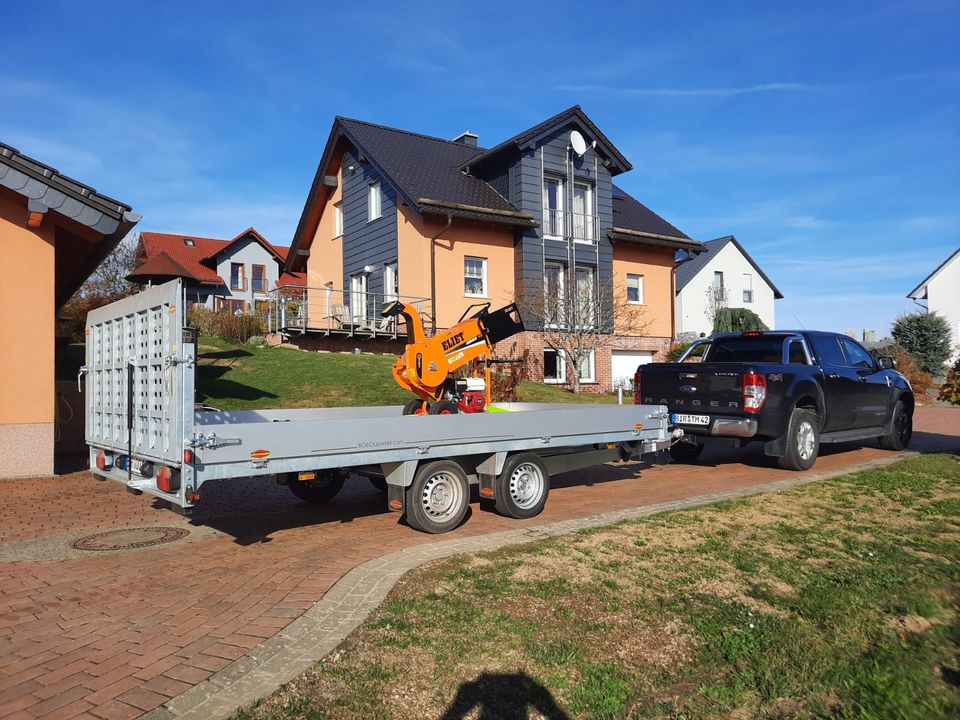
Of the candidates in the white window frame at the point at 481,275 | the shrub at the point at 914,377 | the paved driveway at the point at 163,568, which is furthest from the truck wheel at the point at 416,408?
the shrub at the point at 914,377

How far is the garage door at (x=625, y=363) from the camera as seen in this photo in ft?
86.0

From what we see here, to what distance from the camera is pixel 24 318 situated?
10.4 meters

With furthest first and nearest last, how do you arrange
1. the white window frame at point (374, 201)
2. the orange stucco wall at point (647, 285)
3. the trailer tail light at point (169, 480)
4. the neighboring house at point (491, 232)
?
the orange stucco wall at point (647, 285) → the white window frame at point (374, 201) → the neighboring house at point (491, 232) → the trailer tail light at point (169, 480)

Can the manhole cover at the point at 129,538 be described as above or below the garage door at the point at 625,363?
below

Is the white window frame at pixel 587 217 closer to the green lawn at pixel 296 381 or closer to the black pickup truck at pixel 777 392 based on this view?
the green lawn at pixel 296 381

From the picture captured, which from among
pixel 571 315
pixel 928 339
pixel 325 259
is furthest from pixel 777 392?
pixel 928 339

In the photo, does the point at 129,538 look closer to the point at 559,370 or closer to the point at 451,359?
the point at 451,359

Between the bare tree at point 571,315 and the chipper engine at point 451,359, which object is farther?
the bare tree at point 571,315

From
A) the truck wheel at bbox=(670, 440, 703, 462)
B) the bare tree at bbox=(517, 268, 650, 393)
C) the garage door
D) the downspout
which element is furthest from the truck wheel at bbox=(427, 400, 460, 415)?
the garage door

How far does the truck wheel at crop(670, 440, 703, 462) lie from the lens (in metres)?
12.0

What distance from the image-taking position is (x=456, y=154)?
27.5 m

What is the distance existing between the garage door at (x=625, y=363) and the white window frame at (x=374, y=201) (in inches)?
387

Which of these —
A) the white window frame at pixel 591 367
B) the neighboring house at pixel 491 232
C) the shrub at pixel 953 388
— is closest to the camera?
the shrub at pixel 953 388

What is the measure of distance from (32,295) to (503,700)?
392 inches
